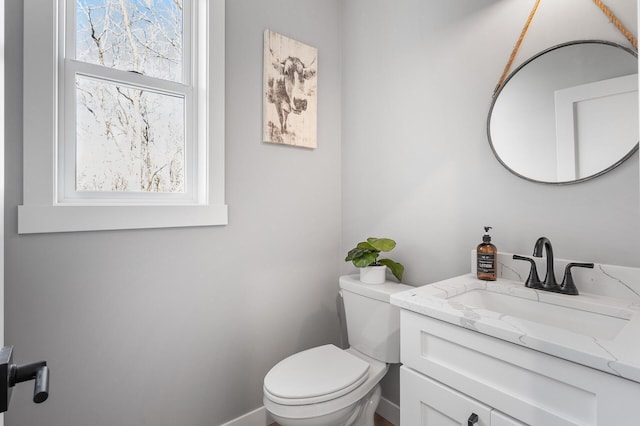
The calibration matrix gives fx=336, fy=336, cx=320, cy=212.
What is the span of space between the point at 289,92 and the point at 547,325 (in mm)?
1552

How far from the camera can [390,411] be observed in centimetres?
177

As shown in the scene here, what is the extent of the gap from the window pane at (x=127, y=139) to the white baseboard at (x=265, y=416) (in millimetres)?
1180

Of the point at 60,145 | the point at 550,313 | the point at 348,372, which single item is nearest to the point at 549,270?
the point at 550,313

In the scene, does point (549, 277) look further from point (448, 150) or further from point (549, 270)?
point (448, 150)

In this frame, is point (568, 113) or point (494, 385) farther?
point (568, 113)

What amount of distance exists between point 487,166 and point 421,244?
476 millimetres

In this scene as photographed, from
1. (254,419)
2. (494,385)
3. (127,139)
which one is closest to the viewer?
(494,385)

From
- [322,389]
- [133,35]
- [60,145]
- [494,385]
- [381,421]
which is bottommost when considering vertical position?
[381,421]

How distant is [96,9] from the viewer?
1.39 m

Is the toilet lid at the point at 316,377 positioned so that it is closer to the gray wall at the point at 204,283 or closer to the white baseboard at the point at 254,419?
the gray wall at the point at 204,283

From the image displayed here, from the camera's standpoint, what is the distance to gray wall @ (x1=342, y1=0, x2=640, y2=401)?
3.74ft

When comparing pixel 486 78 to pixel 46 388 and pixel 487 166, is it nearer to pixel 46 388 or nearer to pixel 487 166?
pixel 487 166

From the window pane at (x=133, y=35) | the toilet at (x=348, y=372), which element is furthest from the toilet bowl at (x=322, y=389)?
the window pane at (x=133, y=35)

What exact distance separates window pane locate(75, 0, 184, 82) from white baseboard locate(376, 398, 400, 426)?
195 centimetres
